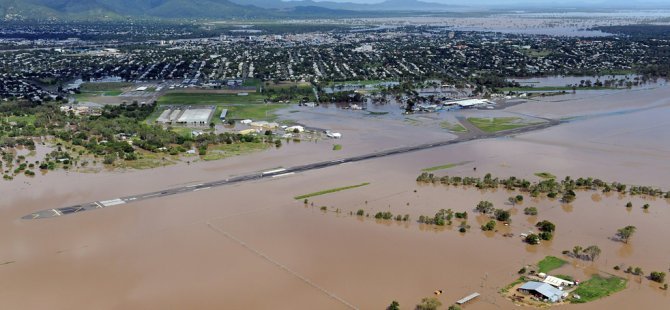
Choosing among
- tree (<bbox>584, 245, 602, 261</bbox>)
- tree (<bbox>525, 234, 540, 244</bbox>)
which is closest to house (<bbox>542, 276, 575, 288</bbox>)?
tree (<bbox>584, 245, 602, 261</bbox>)

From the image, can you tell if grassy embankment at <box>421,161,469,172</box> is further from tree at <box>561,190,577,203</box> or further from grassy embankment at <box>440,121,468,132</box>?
grassy embankment at <box>440,121,468,132</box>

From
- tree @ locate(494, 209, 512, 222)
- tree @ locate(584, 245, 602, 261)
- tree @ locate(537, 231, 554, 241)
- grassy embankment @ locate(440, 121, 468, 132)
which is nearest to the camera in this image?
tree @ locate(584, 245, 602, 261)

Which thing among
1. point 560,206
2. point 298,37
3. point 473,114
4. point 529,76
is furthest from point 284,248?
point 298,37

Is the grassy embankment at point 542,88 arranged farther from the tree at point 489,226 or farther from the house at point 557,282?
the house at point 557,282

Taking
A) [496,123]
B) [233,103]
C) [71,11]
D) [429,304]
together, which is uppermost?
[71,11]

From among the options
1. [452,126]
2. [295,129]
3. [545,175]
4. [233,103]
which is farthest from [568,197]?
[233,103]

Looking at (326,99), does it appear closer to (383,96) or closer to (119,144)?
(383,96)

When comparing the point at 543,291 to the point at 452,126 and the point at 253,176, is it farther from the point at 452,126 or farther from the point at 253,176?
the point at 452,126
